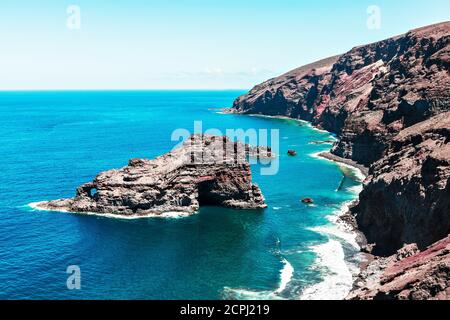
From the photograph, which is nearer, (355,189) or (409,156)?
(409,156)

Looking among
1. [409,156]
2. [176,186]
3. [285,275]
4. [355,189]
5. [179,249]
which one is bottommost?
[285,275]

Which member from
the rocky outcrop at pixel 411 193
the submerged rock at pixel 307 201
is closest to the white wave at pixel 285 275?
the rocky outcrop at pixel 411 193

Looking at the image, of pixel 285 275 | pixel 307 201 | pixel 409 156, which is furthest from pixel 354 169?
pixel 285 275

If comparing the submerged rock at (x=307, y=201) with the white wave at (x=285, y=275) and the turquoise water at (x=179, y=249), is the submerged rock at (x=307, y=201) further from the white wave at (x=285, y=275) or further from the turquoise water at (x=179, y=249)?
the white wave at (x=285, y=275)

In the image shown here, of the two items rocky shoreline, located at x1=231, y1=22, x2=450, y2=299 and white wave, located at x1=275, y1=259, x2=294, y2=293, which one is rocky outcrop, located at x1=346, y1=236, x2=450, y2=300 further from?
white wave, located at x1=275, y1=259, x2=294, y2=293

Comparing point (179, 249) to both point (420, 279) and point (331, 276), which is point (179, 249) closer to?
point (331, 276)
